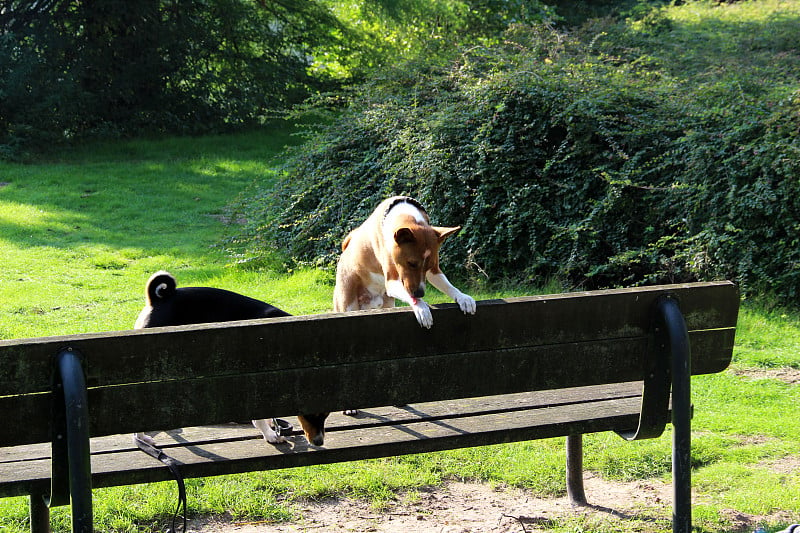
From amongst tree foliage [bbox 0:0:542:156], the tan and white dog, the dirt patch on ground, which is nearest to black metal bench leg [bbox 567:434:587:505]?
the dirt patch on ground

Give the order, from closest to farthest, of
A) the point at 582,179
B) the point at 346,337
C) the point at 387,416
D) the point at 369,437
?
the point at 346,337, the point at 369,437, the point at 387,416, the point at 582,179

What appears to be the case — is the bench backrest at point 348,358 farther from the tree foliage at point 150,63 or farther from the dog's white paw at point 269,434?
the tree foliage at point 150,63

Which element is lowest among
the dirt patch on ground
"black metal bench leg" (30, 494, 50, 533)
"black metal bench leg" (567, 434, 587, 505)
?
the dirt patch on ground

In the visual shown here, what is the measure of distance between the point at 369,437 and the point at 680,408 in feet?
3.92

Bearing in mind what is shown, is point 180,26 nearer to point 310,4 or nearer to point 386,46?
point 310,4

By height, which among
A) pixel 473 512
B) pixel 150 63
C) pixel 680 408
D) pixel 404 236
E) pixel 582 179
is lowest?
pixel 473 512

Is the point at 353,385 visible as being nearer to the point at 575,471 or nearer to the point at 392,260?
the point at 392,260

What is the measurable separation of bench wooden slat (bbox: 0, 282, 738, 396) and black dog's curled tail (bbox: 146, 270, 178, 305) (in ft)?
4.53

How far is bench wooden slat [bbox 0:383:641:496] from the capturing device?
3057mm

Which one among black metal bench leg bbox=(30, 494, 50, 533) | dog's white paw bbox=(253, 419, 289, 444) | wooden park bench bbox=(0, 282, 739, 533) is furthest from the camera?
dog's white paw bbox=(253, 419, 289, 444)

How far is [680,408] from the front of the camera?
3158mm

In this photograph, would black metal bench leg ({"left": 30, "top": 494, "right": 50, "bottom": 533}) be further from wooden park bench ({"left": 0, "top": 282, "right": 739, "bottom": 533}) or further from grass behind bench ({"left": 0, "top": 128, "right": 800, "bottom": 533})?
grass behind bench ({"left": 0, "top": 128, "right": 800, "bottom": 533})

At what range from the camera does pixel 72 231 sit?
12.0 meters

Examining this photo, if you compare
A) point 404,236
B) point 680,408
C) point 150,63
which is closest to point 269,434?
point 404,236
